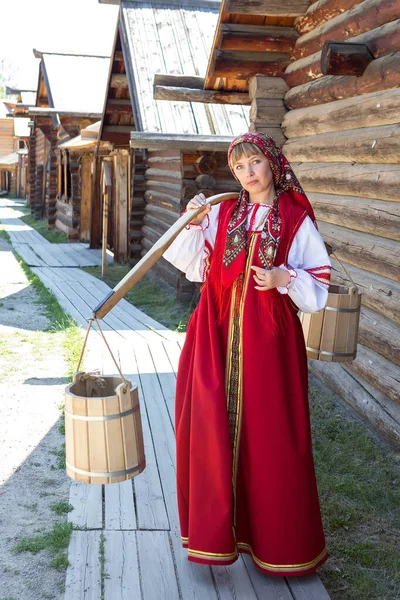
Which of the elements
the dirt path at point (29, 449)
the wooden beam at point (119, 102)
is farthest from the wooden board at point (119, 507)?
the wooden beam at point (119, 102)

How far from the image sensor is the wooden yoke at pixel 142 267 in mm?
2680

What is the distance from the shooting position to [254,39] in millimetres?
6246

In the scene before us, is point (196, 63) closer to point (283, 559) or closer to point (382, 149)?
point (382, 149)

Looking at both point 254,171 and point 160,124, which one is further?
point 160,124

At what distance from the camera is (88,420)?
269 cm

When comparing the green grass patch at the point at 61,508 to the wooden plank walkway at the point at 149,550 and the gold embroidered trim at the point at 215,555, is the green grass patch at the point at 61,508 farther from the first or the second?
the gold embroidered trim at the point at 215,555

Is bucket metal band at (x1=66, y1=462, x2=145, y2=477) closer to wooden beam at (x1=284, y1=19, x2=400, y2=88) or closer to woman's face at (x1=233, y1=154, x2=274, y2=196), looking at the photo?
woman's face at (x1=233, y1=154, x2=274, y2=196)

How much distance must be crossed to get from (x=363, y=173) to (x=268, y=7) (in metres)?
1.71

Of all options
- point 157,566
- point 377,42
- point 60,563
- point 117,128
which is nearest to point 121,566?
point 157,566

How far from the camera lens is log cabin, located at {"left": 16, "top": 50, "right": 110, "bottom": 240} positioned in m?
17.8

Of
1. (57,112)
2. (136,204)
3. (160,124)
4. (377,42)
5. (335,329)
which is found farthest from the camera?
(57,112)

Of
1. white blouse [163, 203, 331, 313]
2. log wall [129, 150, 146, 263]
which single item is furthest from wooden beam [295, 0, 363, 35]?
log wall [129, 150, 146, 263]

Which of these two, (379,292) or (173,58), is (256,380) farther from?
(173,58)

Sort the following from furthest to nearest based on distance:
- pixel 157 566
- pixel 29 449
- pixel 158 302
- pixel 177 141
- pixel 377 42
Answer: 1. pixel 158 302
2. pixel 177 141
3. pixel 377 42
4. pixel 29 449
5. pixel 157 566
